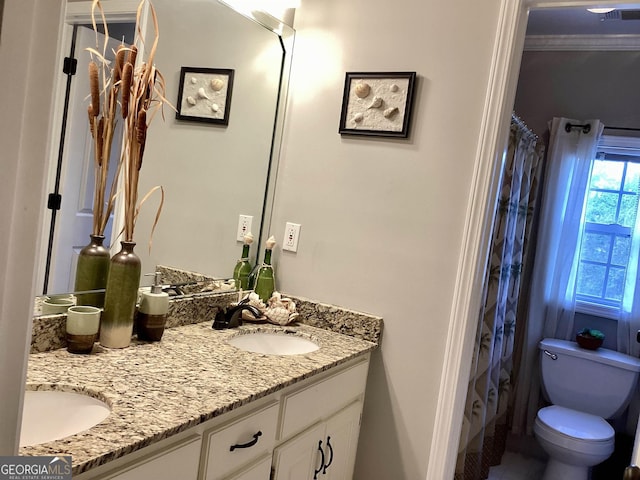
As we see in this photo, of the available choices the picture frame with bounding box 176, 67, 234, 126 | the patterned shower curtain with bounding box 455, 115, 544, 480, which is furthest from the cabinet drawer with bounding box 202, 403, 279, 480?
the patterned shower curtain with bounding box 455, 115, 544, 480

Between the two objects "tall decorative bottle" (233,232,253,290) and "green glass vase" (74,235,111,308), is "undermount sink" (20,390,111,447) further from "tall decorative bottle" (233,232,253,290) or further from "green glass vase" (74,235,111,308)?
"tall decorative bottle" (233,232,253,290)

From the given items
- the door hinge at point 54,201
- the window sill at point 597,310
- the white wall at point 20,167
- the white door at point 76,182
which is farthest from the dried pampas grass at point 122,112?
the window sill at point 597,310

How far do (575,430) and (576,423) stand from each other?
102 mm

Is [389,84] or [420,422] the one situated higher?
[389,84]

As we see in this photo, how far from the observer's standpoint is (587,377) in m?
3.15

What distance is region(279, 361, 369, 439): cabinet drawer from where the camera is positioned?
62.4 inches

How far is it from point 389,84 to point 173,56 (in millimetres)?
792

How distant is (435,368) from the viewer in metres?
1.97

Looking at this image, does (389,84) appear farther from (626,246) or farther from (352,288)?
(626,246)

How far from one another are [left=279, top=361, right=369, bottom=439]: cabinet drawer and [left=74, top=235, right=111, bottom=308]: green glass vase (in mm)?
621

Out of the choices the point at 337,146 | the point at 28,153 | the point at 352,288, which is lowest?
the point at 352,288

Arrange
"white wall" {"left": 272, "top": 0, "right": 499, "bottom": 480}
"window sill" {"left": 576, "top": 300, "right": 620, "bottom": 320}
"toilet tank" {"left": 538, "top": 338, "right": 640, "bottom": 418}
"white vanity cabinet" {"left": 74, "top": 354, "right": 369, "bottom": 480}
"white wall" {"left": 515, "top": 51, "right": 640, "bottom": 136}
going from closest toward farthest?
"white vanity cabinet" {"left": 74, "top": 354, "right": 369, "bottom": 480} → "white wall" {"left": 272, "top": 0, "right": 499, "bottom": 480} → "toilet tank" {"left": 538, "top": 338, "right": 640, "bottom": 418} → "white wall" {"left": 515, "top": 51, "right": 640, "bottom": 136} → "window sill" {"left": 576, "top": 300, "right": 620, "bottom": 320}

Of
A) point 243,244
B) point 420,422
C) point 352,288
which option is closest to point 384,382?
point 420,422

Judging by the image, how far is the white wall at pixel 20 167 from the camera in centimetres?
49
